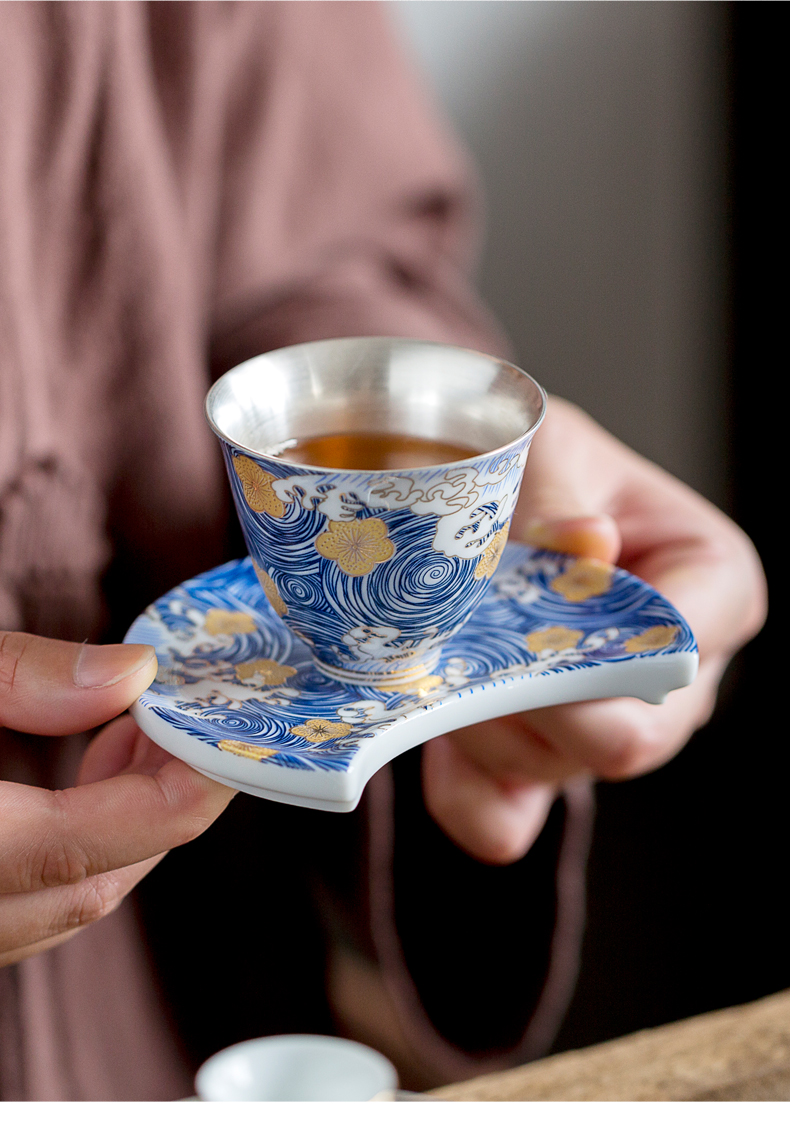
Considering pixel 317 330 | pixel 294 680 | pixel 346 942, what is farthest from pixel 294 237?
pixel 346 942

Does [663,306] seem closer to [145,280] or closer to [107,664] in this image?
[145,280]

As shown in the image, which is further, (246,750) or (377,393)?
(377,393)

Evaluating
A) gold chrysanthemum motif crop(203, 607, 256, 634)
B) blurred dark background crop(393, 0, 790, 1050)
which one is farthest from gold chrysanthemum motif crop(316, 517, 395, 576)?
blurred dark background crop(393, 0, 790, 1050)

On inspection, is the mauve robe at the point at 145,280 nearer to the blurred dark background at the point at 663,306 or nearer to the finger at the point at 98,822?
the finger at the point at 98,822

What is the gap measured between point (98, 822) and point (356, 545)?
0.16 meters

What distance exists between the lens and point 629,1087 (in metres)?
0.49

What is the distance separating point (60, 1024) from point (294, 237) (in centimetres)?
59

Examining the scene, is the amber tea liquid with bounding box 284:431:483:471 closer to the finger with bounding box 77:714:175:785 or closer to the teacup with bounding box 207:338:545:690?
the teacup with bounding box 207:338:545:690

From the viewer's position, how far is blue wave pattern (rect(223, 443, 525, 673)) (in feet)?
1.26

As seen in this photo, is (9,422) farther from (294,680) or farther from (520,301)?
(520,301)

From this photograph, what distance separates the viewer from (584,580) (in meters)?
0.50

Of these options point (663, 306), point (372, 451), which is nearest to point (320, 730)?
point (372, 451)

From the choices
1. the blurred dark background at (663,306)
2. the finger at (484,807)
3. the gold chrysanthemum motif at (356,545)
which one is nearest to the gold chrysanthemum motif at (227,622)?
the gold chrysanthemum motif at (356,545)

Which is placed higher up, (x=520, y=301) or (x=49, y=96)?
(x=49, y=96)
